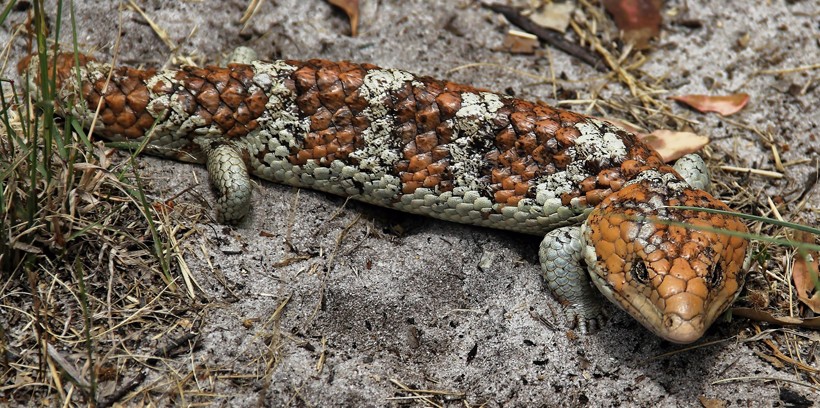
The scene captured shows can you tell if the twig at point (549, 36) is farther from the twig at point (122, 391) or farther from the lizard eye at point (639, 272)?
the twig at point (122, 391)

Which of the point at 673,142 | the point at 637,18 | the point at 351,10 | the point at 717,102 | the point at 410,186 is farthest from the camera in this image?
the point at 637,18

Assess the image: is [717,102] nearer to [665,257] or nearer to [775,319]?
[775,319]

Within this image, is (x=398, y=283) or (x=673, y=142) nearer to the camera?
(x=398, y=283)

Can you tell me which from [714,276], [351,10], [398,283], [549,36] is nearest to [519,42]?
[549,36]

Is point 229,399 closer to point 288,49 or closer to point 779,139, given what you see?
point 288,49

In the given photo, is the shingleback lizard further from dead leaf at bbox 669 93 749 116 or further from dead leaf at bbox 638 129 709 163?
dead leaf at bbox 669 93 749 116

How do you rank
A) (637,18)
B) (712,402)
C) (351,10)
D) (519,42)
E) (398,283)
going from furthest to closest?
1. (637,18)
2. (519,42)
3. (351,10)
4. (398,283)
5. (712,402)

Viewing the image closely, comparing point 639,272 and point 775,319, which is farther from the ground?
point 639,272

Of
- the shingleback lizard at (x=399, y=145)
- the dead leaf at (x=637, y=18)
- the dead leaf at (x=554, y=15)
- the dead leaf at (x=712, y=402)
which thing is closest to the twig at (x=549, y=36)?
the dead leaf at (x=554, y=15)
